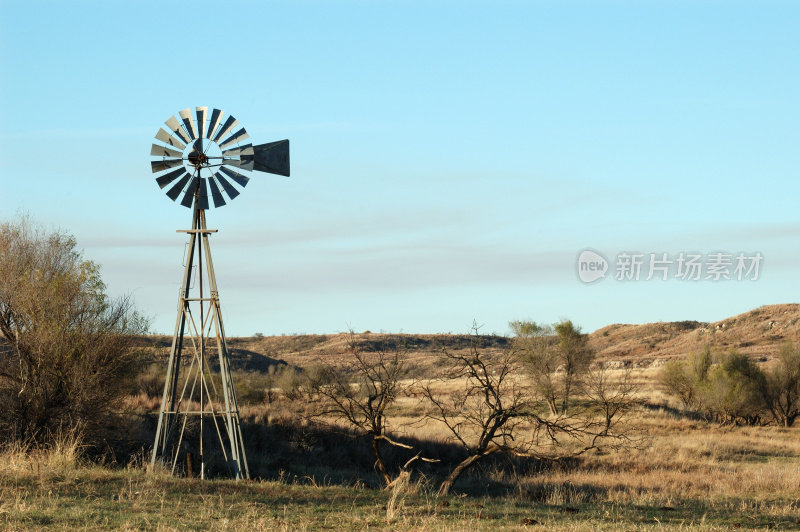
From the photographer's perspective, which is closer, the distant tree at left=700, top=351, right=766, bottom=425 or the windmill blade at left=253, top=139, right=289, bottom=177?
the windmill blade at left=253, top=139, right=289, bottom=177

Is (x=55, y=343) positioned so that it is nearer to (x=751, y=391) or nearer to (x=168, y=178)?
(x=168, y=178)

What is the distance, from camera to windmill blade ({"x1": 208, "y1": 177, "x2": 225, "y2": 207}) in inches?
623

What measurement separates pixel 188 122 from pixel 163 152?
864mm

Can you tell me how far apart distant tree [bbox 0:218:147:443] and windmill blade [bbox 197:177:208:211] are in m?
5.99

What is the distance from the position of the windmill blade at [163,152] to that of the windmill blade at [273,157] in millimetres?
1691

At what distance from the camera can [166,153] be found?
632 inches

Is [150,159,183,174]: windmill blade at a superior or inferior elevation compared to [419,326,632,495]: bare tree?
superior

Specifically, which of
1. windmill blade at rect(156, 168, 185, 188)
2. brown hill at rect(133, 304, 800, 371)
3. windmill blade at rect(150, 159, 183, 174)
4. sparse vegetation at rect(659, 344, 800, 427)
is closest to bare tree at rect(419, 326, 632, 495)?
sparse vegetation at rect(659, 344, 800, 427)

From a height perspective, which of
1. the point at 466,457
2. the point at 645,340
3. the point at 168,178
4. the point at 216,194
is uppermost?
the point at 168,178

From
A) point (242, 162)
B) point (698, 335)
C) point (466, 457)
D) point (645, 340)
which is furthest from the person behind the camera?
point (645, 340)

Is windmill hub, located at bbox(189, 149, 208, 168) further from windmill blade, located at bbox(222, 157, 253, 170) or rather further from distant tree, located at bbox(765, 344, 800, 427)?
distant tree, located at bbox(765, 344, 800, 427)

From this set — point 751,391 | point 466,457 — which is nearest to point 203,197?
point 466,457

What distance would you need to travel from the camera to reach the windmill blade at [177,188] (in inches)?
626

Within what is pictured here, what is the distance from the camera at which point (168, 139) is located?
52.5ft
